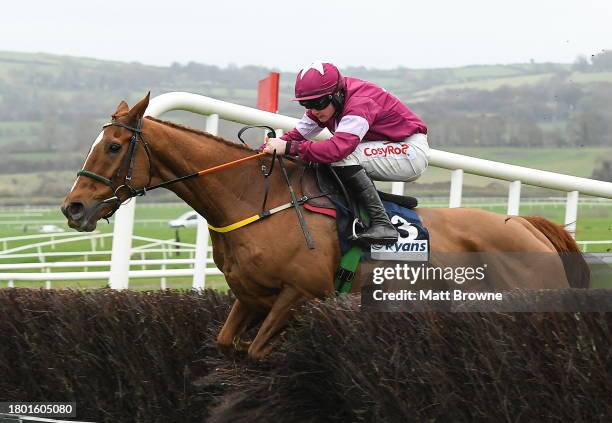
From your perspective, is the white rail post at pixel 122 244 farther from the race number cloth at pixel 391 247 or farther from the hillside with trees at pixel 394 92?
the race number cloth at pixel 391 247

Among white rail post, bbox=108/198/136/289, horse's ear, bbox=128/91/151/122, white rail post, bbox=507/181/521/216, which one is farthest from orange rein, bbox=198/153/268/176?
white rail post, bbox=507/181/521/216

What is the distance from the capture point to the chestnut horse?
4711 mm

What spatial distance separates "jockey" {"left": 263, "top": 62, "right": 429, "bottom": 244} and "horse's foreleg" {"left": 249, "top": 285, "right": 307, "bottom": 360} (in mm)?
412

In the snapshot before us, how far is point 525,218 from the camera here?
18.6ft

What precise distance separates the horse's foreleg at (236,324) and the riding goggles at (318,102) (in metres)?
0.98

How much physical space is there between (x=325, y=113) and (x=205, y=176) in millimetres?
645

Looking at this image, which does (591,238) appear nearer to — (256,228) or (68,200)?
(256,228)

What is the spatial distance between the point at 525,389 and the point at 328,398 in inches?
35.2

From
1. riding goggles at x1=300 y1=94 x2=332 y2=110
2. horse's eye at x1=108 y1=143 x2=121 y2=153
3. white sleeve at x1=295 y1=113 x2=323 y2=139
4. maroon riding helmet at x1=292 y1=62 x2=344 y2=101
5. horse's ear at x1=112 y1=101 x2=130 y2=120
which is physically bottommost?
horse's eye at x1=108 y1=143 x2=121 y2=153

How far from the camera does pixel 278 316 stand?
186 inches

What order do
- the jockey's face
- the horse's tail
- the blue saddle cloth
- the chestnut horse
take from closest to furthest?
the chestnut horse → the blue saddle cloth → the jockey's face → the horse's tail

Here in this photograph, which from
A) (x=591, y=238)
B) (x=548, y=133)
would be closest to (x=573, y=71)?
(x=548, y=133)

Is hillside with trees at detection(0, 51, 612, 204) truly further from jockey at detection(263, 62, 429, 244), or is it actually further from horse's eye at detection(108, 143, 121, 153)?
horse's eye at detection(108, 143, 121, 153)

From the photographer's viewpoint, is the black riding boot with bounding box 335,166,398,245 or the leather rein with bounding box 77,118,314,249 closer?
the leather rein with bounding box 77,118,314,249
